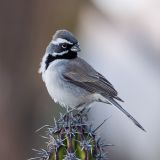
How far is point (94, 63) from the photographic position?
18109 mm

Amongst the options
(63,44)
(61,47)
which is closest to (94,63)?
(61,47)

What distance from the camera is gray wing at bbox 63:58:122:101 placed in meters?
8.49

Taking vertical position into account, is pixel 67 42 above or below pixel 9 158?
above

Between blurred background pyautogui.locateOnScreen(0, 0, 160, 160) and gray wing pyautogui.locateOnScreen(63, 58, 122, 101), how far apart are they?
5.91 metres

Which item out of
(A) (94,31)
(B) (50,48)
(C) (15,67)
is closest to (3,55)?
(C) (15,67)

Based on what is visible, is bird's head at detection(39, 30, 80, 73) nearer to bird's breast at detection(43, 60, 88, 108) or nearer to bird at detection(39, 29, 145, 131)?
bird at detection(39, 29, 145, 131)

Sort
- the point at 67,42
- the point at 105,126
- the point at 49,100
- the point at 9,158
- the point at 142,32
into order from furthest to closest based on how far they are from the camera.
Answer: the point at 142,32 < the point at 105,126 < the point at 49,100 < the point at 9,158 < the point at 67,42

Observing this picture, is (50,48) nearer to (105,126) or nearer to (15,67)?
(15,67)

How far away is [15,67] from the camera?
15.1 meters

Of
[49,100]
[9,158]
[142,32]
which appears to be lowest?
[9,158]

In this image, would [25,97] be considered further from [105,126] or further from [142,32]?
[142,32]

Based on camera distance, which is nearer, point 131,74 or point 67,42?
point 67,42

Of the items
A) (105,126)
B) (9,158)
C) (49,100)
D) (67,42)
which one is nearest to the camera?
(67,42)

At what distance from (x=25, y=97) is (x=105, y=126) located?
2290 millimetres
